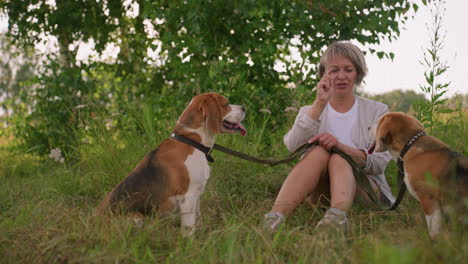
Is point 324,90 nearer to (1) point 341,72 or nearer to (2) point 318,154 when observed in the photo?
(1) point 341,72

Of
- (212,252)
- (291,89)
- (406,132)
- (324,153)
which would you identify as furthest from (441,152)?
(291,89)

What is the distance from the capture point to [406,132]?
320 centimetres

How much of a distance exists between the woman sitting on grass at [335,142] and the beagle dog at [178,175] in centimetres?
65

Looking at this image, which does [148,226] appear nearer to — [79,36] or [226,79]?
[226,79]

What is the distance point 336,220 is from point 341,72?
1478 millimetres

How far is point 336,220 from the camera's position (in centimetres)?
315

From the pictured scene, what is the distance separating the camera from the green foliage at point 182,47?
562cm

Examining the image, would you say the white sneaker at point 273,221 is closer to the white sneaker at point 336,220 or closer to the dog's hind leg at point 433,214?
the white sneaker at point 336,220

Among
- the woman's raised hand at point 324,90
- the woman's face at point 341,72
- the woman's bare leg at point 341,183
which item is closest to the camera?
the woman's bare leg at point 341,183

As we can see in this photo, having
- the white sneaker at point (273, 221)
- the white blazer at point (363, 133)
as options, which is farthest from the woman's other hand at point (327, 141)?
the white sneaker at point (273, 221)

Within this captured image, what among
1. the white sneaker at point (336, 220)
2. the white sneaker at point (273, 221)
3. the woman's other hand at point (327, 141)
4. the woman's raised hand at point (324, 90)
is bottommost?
the white sneaker at point (273, 221)

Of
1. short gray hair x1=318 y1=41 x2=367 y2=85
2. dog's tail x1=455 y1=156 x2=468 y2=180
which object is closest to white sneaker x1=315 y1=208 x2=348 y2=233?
dog's tail x1=455 y1=156 x2=468 y2=180

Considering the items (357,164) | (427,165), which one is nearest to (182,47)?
(357,164)

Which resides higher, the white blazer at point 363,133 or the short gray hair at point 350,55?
the short gray hair at point 350,55
